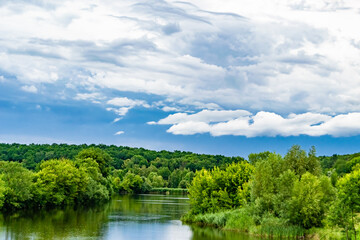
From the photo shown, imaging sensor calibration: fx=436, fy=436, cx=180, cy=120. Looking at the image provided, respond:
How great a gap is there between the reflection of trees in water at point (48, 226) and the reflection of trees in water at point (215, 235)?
37.3 ft

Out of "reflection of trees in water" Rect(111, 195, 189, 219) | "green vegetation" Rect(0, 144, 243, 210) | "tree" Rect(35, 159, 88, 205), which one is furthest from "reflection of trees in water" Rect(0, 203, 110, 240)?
"reflection of trees in water" Rect(111, 195, 189, 219)

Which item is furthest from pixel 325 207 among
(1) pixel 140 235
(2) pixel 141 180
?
(2) pixel 141 180

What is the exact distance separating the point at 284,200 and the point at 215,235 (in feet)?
29.2

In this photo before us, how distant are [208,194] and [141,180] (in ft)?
347

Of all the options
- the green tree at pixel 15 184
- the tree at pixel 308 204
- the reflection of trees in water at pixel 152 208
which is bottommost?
the reflection of trees in water at pixel 152 208

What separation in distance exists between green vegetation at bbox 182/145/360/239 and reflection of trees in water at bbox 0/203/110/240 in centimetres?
1543

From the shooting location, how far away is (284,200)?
160ft

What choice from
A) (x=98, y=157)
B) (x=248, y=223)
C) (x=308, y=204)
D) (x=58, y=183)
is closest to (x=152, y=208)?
(x=58, y=183)

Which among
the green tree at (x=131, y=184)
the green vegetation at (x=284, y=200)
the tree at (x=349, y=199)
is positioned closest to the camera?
the tree at (x=349, y=199)

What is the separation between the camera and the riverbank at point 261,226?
1754 inches

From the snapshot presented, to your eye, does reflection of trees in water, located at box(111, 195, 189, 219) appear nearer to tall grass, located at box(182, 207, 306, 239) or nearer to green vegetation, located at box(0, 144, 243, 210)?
green vegetation, located at box(0, 144, 243, 210)

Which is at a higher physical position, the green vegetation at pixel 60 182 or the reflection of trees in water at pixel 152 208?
the green vegetation at pixel 60 182

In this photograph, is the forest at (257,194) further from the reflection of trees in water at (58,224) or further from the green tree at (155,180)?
the green tree at (155,180)

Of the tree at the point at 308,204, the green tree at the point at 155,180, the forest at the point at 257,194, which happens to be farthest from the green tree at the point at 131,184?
the tree at the point at 308,204
